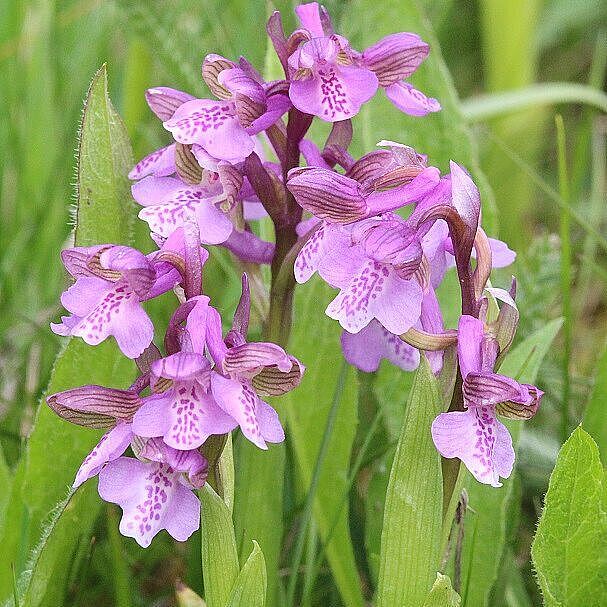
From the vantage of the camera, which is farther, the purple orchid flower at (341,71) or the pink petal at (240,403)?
the purple orchid flower at (341,71)

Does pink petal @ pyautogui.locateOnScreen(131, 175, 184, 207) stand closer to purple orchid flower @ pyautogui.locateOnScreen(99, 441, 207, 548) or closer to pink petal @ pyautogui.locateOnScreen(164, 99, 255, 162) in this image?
pink petal @ pyautogui.locateOnScreen(164, 99, 255, 162)

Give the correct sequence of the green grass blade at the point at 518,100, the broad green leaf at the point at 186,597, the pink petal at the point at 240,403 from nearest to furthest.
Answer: the pink petal at the point at 240,403 < the broad green leaf at the point at 186,597 < the green grass blade at the point at 518,100

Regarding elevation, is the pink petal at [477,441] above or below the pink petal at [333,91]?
below

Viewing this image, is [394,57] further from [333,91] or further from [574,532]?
[574,532]

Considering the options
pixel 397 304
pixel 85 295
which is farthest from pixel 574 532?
pixel 85 295

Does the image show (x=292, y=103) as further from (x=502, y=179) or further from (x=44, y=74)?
(x=502, y=179)

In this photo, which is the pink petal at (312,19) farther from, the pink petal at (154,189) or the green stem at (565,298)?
the green stem at (565,298)

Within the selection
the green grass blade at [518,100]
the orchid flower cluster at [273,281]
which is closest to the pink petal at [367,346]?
the orchid flower cluster at [273,281]
